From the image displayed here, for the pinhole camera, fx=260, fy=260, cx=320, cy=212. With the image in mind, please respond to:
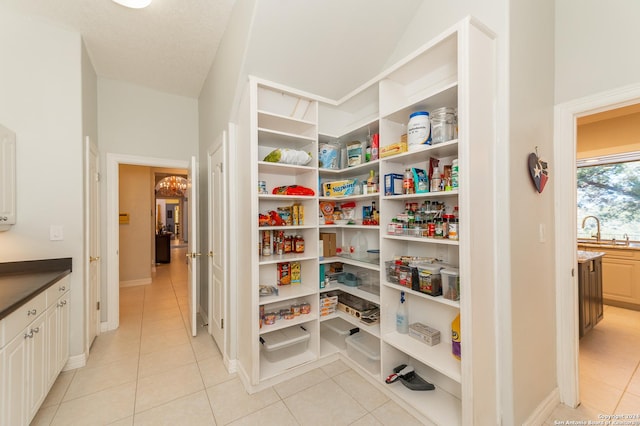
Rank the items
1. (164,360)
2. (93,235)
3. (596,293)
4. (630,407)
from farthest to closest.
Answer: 1. (596,293)
2. (93,235)
3. (164,360)
4. (630,407)

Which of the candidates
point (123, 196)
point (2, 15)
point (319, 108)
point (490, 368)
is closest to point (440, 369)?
point (490, 368)

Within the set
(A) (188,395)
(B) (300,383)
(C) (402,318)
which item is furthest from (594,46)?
(A) (188,395)

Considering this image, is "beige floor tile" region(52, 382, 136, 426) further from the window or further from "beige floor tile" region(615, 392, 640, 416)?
the window

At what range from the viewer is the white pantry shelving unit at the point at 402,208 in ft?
4.61

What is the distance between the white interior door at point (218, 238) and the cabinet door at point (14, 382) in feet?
4.01

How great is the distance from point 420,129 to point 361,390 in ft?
6.48

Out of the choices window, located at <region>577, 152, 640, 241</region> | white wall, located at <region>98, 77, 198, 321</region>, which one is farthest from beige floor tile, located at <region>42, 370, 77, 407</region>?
window, located at <region>577, 152, 640, 241</region>

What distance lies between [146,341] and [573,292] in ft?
12.6

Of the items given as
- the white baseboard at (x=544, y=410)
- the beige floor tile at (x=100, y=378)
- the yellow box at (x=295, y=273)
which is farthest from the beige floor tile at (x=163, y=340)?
the white baseboard at (x=544, y=410)

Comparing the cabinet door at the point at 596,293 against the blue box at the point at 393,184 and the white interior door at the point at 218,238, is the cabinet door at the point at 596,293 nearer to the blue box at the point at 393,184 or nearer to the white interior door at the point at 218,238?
the blue box at the point at 393,184

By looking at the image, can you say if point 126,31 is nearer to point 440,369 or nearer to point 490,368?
point 440,369

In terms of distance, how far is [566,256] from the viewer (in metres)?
1.79

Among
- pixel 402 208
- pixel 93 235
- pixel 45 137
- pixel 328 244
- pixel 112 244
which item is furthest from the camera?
pixel 112 244

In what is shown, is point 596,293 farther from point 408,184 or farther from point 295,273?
point 295,273
